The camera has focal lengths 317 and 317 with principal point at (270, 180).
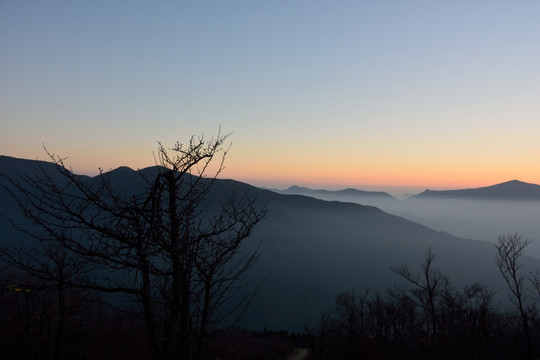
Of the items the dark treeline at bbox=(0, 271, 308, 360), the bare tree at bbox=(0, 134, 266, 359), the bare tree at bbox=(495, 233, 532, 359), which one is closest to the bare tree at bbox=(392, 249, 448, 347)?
the bare tree at bbox=(495, 233, 532, 359)

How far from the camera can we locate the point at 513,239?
22109 mm

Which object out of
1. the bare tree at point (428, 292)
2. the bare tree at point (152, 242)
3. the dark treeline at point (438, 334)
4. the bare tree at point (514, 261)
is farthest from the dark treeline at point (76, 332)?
the bare tree at point (514, 261)

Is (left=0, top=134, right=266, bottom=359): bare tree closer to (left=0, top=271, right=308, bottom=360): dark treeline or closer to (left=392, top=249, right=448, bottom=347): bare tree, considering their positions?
(left=0, top=271, right=308, bottom=360): dark treeline

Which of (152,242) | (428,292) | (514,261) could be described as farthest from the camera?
(428,292)

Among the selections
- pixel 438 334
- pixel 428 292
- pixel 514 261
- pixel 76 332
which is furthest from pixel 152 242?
pixel 438 334

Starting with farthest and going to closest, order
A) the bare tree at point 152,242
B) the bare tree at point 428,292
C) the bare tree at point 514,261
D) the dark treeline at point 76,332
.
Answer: the bare tree at point 428,292, the bare tree at point 514,261, the dark treeline at point 76,332, the bare tree at point 152,242

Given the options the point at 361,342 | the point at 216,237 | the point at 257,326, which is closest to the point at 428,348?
the point at 361,342

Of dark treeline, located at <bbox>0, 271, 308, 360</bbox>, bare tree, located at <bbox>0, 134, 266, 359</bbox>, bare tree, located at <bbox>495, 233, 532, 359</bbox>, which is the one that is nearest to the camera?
bare tree, located at <bbox>0, 134, 266, 359</bbox>

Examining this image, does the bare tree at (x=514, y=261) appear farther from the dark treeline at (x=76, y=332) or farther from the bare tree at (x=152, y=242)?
the bare tree at (x=152, y=242)

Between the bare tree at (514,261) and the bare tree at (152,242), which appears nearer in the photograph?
the bare tree at (152,242)

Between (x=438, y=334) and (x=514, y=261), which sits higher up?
(x=514, y=261)

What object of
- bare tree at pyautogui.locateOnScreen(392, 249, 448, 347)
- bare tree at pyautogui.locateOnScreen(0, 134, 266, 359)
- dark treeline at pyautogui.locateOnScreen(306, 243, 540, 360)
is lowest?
dark treeline at pyautogui.locateOnScreen(306, 243, 540, 360)

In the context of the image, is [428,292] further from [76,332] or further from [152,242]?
[152,242]

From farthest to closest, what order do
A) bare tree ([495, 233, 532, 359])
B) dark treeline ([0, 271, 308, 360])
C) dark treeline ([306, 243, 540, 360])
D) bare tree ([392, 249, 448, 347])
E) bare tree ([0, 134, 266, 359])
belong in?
dark treeline ([306, 243, 540, 360]), bare tree ([392, 249, 448, 347]), bare tree ([495, 233, 532, 359]), dark treeline ([0, 271, 308, 360]), bare tree ([0, 134, 266, 359])
